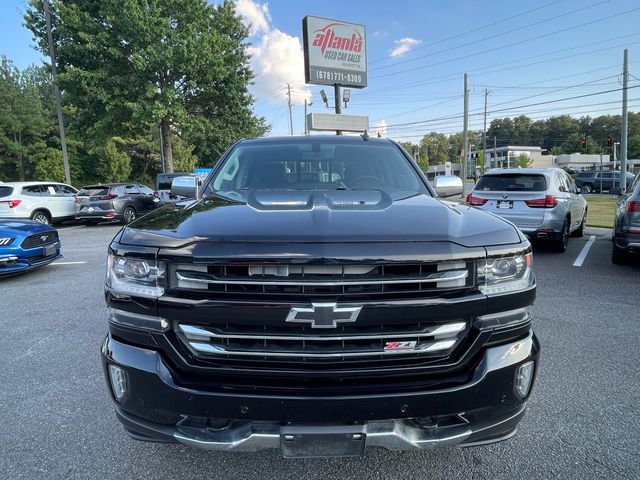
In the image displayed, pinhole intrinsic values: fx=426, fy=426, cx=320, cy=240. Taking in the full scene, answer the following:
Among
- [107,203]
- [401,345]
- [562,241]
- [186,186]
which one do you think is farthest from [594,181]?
[401,345]

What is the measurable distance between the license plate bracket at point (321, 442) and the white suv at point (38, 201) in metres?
14.4

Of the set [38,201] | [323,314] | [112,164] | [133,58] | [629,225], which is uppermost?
[133,58]

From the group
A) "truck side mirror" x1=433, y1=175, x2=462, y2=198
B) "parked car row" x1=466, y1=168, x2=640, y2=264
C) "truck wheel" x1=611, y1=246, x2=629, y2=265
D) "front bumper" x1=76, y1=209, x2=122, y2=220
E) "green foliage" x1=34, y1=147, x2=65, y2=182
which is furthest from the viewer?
"green foliage" x1=34, y1=147, x2=65, y2=182

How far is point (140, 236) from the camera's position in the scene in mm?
1936

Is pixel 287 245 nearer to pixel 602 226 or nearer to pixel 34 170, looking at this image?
pixel 602 226

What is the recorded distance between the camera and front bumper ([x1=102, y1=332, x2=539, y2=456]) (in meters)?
1.71

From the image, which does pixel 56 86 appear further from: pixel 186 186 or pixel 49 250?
pixel 186 186

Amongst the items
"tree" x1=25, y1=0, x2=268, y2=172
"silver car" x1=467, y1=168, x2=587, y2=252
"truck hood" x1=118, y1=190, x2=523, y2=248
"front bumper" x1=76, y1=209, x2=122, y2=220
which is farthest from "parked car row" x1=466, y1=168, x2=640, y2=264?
"tree" x1=25, y1=0, x2=268, y2=172

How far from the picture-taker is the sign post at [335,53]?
2055 cm

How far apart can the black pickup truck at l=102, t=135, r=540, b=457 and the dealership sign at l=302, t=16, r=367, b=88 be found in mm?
20312

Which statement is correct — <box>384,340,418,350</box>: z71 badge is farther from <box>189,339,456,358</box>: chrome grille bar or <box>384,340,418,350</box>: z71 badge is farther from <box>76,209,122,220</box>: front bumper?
<box>76,209,122,220</box>: front bumper

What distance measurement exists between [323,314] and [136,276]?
0.84 m

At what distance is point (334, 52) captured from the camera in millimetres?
21156

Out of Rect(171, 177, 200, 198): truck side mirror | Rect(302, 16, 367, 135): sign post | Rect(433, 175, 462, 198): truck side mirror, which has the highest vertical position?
Rect(302, 16, 367, 135): sign post
